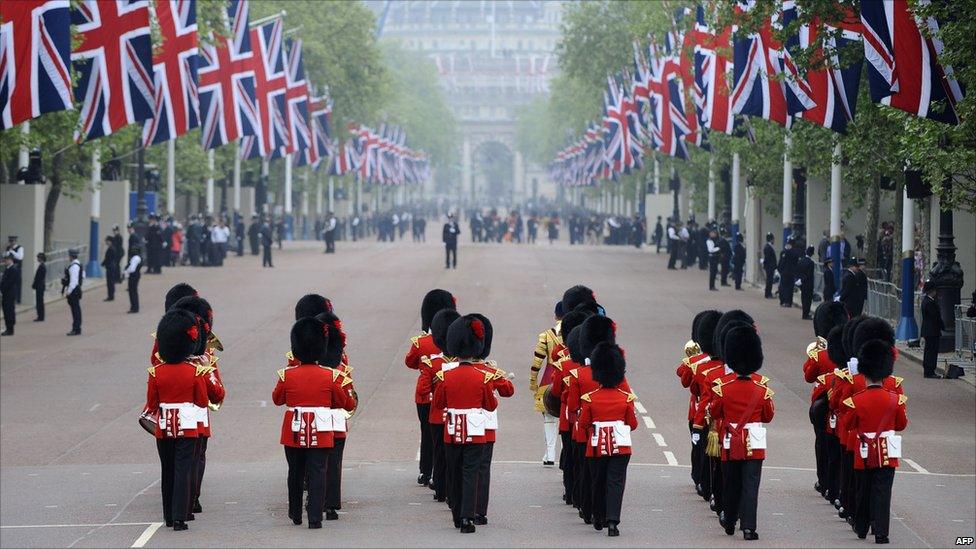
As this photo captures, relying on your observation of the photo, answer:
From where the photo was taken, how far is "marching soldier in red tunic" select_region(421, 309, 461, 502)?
553 inches

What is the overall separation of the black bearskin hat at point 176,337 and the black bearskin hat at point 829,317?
5.44 meters

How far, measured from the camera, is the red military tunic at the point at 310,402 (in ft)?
43.1

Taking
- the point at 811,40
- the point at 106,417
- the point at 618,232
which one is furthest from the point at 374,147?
the point at 106,417

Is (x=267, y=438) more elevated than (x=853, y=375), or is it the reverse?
(x=853, y=375)

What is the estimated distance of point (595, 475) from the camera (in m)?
13.2

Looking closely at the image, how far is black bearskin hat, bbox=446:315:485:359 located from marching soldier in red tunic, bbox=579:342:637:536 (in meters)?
0.89

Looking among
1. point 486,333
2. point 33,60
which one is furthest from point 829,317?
point 33,60

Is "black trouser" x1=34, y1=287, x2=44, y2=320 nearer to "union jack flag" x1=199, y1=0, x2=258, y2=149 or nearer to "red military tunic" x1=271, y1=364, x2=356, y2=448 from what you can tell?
"union jack flag" x1=199, y1=0, x2=258, y2=149

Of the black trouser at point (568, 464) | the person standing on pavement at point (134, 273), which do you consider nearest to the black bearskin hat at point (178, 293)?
the black trouser at point (568, 464)

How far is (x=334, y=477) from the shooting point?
44.9ft

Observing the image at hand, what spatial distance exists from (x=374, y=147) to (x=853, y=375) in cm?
7937

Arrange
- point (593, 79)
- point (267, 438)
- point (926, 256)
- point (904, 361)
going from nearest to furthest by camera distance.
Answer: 1. point (267, 438)
2. point (904, 361)
3. point (926, 256)
4. point (593, 79)

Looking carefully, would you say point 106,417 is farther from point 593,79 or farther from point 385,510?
point 593,79

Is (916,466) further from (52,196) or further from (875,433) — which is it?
(52,196)
